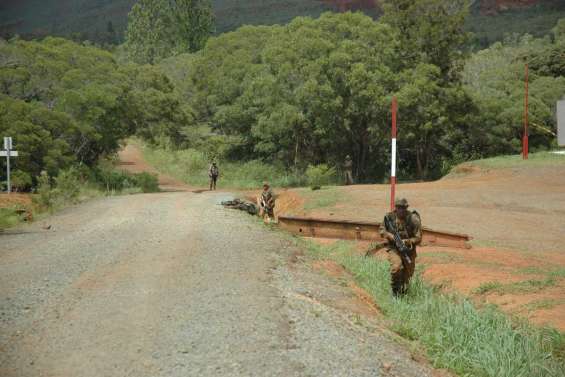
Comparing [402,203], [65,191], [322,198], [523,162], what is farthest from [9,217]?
[523,162]

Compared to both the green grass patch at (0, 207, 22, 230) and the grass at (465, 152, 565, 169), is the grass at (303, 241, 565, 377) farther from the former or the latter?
the grass at (465, 152, 565, 169)

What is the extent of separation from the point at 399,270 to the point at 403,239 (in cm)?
49

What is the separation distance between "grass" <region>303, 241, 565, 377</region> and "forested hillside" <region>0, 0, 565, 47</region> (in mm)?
111968

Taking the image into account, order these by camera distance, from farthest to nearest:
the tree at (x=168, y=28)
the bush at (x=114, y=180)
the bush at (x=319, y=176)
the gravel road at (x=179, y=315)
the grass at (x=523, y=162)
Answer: the tree at (x=168, y=28), the bush at (x=114, y=180), the bush at (x=319, y=176), the grass at (x=523, y=162), the gravel road at (x=179, y=315)

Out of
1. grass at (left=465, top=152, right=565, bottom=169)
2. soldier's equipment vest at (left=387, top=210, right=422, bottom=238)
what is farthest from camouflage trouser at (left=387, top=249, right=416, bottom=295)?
grass at (left=465, top=152, right=565, bottom=169)

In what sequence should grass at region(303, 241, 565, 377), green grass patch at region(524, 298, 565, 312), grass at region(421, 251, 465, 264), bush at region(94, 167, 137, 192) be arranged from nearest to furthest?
1. grass at region(303, 241, 565, 377)
2. green grass patch at region(524, 298, 565, 312)
3. grass at region(421, 251, 465, 264)
4. bush at region(94, 167, 137, 192)

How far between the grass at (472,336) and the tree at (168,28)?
81.2 meters

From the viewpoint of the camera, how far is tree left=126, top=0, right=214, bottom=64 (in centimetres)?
8838

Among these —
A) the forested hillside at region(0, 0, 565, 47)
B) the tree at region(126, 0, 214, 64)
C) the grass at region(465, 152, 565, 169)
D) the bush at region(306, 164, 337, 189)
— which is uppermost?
the forested hillside at region(0, 0, 565, 47)

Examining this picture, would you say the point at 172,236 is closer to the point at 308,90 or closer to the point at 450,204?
the point at 450,204

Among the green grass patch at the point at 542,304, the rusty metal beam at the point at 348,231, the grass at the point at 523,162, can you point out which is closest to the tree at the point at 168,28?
the grass at the point at 523,162

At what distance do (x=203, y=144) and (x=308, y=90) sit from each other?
21.6 meters

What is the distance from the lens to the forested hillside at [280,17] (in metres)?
129

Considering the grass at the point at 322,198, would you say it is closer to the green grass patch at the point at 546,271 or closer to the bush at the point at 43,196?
the bush at the point at 43,196
